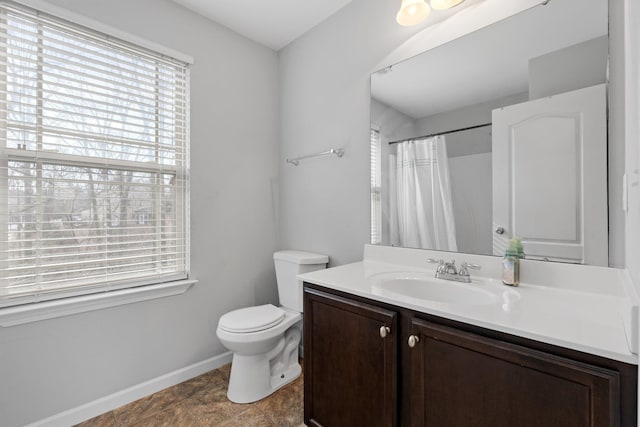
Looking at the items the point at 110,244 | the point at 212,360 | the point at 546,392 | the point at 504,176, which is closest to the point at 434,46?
the point at 504,176

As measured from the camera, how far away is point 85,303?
1.57 metres

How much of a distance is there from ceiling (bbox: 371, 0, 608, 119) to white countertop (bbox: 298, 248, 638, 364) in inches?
34.1

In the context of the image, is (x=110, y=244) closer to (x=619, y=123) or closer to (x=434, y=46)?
(x=434, y=46)

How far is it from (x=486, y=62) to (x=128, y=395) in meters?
2.64

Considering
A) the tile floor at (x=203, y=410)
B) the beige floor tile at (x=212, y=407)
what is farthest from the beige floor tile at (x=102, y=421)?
the beige floor tile at (x=212, y=407)

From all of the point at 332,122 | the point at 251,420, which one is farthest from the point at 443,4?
the point at 251,420

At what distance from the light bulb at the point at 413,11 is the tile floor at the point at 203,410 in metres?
2.16

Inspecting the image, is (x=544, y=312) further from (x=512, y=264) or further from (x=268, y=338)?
(x=268, y=338)

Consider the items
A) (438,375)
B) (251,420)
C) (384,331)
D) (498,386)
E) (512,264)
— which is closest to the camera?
(498,386)

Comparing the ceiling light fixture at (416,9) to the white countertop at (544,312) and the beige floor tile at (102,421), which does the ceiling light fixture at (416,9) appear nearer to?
the white countertop at (544,312)

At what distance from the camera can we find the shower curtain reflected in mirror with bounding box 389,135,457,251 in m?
1.52

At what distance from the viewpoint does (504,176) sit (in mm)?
1305

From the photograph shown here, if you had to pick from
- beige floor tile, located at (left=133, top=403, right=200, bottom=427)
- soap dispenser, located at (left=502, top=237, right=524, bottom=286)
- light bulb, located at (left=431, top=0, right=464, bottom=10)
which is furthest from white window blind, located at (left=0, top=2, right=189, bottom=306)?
soap dispenser, located at (left=502, top=237, right=524, bottom=286)

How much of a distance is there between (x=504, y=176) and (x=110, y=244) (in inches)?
82.5
